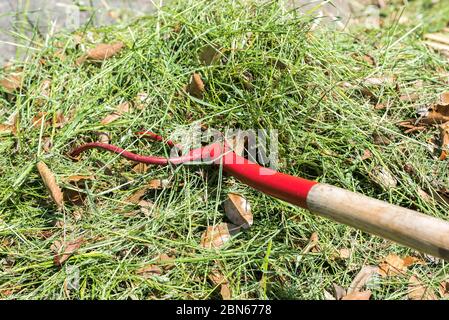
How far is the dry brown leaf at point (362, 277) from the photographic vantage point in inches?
89.4

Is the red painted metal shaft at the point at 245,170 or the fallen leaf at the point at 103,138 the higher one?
the fallen leaf at the point at 103,138

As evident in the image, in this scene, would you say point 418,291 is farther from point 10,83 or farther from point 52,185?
point 10,83

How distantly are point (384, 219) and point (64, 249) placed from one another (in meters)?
1.15

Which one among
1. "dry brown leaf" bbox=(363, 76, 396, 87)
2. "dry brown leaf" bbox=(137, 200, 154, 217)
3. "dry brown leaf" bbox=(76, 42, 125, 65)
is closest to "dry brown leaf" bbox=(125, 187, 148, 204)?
"dry brown leaf" bbox=(137, 200, 154, 217)

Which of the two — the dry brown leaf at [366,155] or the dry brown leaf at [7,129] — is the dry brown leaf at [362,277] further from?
the dry brown leaf at [7,129]

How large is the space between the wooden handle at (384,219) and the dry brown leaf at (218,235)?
0.46 metres

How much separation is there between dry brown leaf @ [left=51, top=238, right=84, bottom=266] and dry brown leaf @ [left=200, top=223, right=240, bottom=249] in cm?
45

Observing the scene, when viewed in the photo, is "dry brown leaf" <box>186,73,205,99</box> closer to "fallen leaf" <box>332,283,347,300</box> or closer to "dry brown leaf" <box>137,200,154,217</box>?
"dry brown leaf" <box>137,200,154,217</box>

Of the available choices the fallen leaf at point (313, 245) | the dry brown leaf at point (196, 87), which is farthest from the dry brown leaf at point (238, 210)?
the dry brown leaf at point (196, 87)

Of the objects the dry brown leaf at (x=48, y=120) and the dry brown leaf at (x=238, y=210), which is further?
the dry brown leaf at (x=48, y=120)

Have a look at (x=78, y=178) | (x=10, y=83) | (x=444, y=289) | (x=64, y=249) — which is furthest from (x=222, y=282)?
(x=10, y=83)

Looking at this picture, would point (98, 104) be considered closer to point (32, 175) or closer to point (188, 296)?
point (32, 175)

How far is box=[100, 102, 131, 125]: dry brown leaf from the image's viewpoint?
8.72 ft

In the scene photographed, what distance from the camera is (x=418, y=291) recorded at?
2277mm
